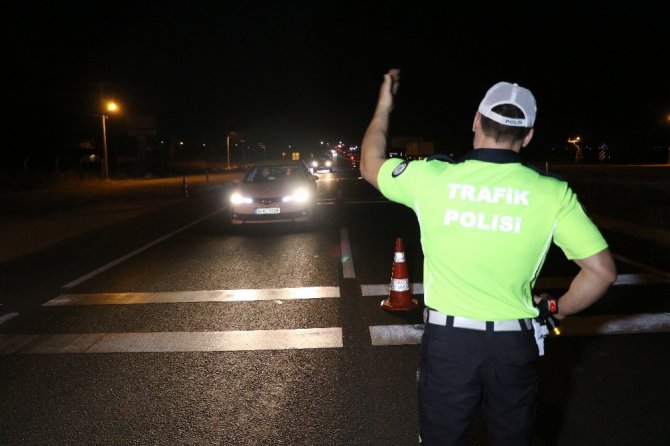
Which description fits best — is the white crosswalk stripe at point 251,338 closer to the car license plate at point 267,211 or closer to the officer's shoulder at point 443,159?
the officer's shoulder at point 443,159

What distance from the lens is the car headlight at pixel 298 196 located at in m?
13.8

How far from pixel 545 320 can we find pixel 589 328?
4.12 metres

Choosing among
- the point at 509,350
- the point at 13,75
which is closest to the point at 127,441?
the point at 509,350

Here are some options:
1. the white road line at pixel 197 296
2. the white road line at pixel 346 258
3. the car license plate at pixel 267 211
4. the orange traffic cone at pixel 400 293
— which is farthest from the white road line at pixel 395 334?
the car license plate at pixel 267 211

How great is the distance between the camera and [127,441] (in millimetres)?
3906

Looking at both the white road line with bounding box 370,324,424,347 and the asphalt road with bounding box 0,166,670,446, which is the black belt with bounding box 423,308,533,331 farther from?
the white road line with bounding box 370,324,424,347

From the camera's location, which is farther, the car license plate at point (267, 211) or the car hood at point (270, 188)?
the car hood at point (270, 188)

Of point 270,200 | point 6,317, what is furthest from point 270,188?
point 6,317

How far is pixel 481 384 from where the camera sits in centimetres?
228

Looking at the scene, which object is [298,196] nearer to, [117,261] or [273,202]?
[273,202]

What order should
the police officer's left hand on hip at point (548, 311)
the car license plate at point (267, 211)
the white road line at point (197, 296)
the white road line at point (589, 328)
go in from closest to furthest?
the police officer's left hand on hip at point (548, 311)
the white road line at point (589, 328)
the white road line at point (197, 296)
the car license plate at point (267, 211)

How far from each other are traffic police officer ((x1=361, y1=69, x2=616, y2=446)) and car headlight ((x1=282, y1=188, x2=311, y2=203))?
11.5m

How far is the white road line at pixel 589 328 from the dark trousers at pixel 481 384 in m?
3.39

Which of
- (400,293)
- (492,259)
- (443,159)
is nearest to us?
(492,259)
